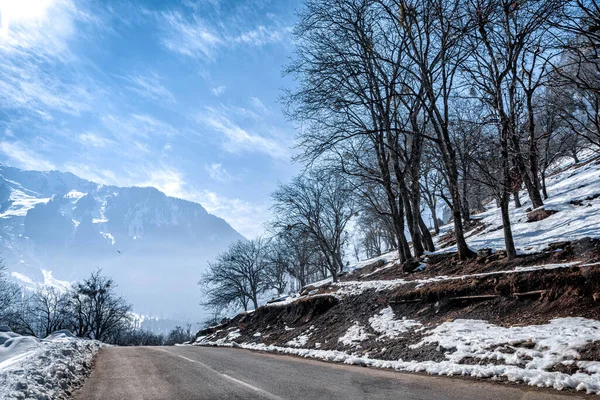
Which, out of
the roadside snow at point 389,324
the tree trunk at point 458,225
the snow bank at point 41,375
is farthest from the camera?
the tree trunk at point 458,225

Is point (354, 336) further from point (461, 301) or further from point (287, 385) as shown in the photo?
point (287, 385)

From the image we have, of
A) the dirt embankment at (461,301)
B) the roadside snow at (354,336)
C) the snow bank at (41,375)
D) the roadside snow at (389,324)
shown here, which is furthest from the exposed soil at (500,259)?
the snow bank at (41,375)

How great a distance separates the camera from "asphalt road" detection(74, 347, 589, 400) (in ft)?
18.9

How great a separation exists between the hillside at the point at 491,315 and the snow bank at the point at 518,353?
0.02 meters

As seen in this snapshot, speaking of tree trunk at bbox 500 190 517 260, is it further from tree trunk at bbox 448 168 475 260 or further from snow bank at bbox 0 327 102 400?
snow bank at bbox 0 327 102 400

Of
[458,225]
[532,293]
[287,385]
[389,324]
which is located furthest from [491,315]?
[287,385]

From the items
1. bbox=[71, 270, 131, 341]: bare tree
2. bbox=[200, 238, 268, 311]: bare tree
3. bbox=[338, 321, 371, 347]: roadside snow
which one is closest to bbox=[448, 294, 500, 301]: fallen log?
bbox=[338, 321, 371, 347]: roadside snow

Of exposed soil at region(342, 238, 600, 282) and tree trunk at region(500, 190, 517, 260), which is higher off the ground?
tree trunk at region(500, 190, 517, 260)

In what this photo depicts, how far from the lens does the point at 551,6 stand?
7.64 meters

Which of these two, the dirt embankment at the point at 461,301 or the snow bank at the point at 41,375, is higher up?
the snow bank at the point at 41,375

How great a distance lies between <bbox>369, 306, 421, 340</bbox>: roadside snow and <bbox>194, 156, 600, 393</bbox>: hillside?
5cm

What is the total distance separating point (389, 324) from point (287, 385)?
630 centimetres

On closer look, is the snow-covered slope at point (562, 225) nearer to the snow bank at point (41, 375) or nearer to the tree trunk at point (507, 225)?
the tree trunk at point (507, 225)

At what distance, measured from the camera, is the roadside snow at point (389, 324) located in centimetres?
1122
